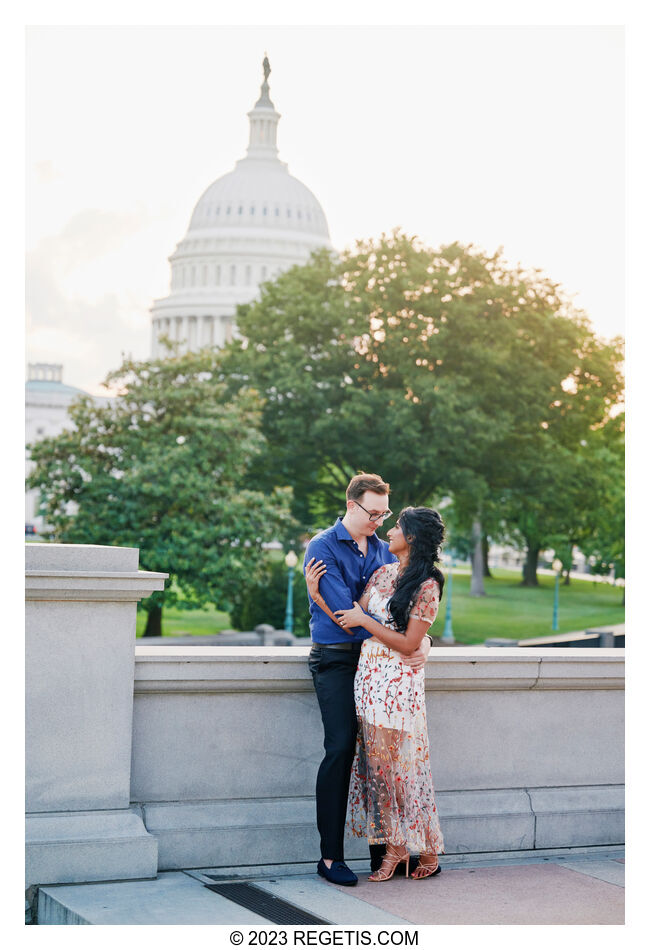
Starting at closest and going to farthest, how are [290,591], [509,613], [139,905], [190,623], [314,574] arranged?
1. [139,905]
2. [314,574]
3. [290,591]
4. [190,623]
5. [509,613]

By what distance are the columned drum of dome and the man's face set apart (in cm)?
10198

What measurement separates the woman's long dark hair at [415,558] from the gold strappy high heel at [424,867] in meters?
1.13

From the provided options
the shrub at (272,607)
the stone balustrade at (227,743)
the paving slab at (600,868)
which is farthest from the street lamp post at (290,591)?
the paving slab at (600,868)

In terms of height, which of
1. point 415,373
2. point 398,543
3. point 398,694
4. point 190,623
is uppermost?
point 415,373

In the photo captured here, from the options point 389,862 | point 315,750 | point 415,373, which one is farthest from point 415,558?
point 415,373

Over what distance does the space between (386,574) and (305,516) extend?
120 feet

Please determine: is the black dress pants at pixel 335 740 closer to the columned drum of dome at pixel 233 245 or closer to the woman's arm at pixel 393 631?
the woman's arm at pixel 393 631

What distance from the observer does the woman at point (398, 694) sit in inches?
214

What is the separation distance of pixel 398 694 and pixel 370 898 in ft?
2.93

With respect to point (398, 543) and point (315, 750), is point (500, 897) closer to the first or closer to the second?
point (315, 750)

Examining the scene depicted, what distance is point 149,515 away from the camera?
3297 centimetres

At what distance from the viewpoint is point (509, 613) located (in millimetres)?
52406

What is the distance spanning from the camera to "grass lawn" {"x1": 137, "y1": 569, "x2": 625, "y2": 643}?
144 feet

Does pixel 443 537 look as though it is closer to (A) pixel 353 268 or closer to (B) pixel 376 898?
(B) pixel 376 898
